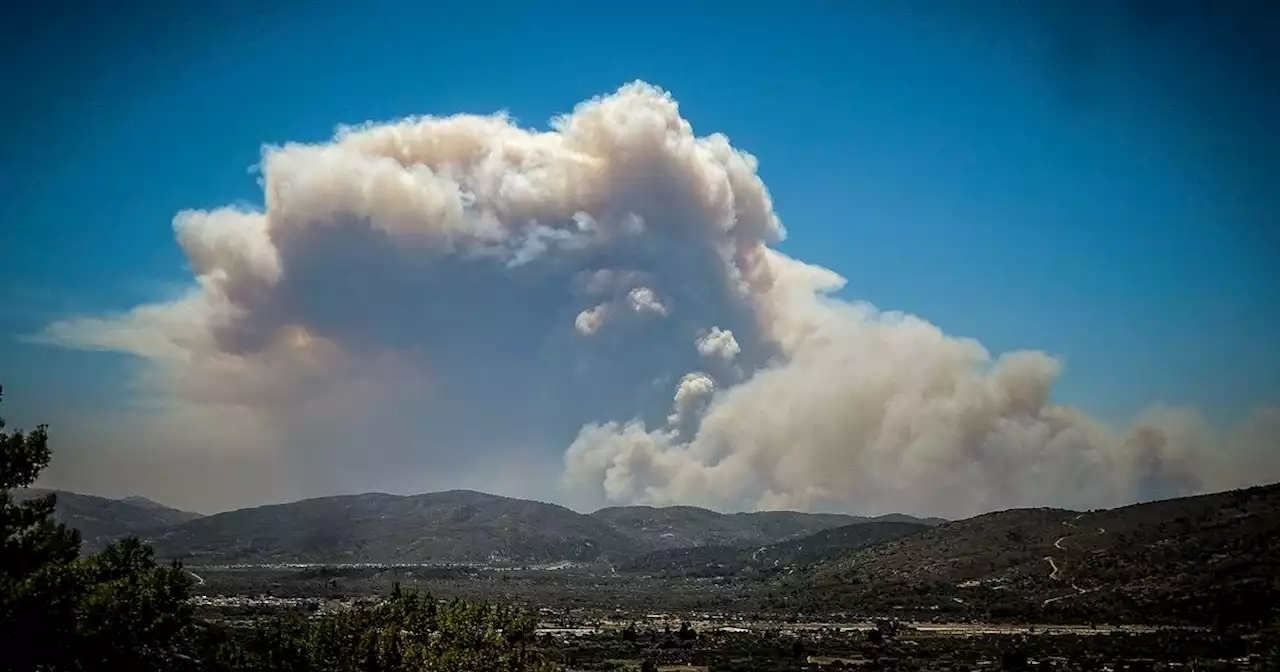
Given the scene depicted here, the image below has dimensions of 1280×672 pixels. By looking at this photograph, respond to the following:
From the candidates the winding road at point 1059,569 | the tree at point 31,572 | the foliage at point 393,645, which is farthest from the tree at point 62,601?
the winding road at point 1059,569

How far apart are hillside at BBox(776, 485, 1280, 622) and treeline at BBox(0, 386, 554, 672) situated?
3611 inches

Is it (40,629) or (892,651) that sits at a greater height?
(40,629)

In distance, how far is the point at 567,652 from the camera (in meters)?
92.5

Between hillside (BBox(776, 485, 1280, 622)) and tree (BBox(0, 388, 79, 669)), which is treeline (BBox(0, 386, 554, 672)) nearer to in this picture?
tree (BBox(0, 388, 79, 669))

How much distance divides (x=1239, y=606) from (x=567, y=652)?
79420mm

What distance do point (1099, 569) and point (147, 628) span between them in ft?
474

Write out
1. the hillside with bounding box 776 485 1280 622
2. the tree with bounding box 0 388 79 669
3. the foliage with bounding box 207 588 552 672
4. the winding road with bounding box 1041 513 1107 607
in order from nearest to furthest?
1. the tree with bounding box 0 388 79 669
2. the foliage with bounding box 207 588 552 672
3. the hillside with bounding box 776 485 1280 622
4. the winding road with bounding box 1041 513 1107 607

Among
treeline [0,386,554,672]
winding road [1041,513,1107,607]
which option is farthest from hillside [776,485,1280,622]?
treeline [0,386,554,672]

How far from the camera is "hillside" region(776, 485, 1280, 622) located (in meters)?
114

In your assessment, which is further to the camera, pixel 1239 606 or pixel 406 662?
pixel 1239 606

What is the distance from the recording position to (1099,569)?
141m

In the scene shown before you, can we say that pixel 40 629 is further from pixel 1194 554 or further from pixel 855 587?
pixel 855 587

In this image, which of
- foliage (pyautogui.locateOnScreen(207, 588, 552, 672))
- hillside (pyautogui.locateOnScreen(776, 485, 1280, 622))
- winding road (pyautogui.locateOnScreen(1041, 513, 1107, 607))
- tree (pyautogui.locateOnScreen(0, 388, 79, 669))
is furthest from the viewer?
winding road (pyautogui.locateOnScreen(1041, 513, 1107, 607))

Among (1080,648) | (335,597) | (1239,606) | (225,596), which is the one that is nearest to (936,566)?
(1239,606)
